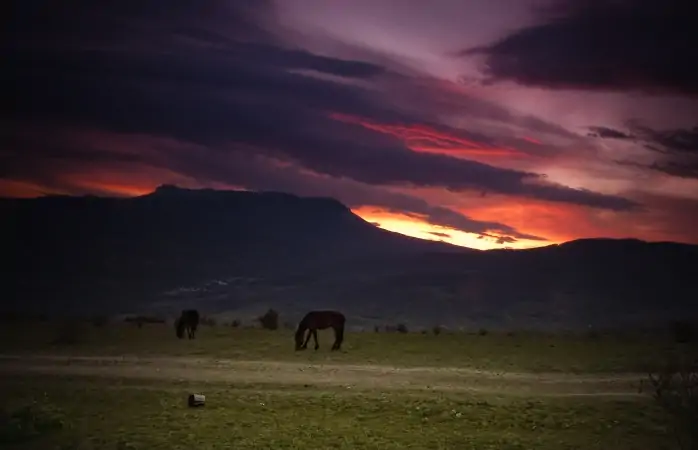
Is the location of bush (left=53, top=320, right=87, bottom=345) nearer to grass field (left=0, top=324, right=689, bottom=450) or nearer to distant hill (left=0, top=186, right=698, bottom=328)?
grass field (left=0, top=324, right=689, bottom=450)

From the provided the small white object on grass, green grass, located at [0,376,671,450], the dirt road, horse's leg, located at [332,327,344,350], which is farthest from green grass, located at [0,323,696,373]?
the small white object on grass

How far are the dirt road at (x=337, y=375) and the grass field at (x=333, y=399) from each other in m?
0.07

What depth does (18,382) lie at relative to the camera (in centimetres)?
2595

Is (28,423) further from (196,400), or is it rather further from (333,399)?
(333,399)

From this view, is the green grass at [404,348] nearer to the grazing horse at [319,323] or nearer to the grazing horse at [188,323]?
the grazing horse at [188,323]

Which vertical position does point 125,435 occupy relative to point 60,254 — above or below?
below

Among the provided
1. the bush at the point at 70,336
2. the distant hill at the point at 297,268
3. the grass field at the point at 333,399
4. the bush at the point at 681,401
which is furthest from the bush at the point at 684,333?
the distant hill at the point at 297,268

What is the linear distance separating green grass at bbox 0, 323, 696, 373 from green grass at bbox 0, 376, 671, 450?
27.0ft

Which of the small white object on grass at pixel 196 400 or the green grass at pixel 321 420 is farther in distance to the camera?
the small white object on grass at pixel 196 400

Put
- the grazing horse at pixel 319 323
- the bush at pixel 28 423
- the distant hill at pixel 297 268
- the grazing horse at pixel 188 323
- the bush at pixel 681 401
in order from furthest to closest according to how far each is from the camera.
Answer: the distant hill at pixel 297 268, the grazing horse at pixel 188 323, the grazing horse at pixel 319 323, the bush at pixel 28 423, the bush at pixel 681 401

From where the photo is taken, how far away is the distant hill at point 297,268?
10744cm

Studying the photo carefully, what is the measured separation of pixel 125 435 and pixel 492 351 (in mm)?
19035

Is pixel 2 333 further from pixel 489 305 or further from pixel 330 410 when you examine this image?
pixel 489 305

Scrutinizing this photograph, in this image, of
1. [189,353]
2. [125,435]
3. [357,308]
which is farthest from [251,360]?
[357,308]
